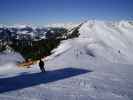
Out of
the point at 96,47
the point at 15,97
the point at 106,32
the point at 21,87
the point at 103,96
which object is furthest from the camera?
the point at 106,32

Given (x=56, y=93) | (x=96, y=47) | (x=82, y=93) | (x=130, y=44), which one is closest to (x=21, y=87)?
(x=56, y=93)

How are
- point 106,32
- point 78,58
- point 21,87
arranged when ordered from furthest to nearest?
point 106,32 → point 78,58 → point 21,87

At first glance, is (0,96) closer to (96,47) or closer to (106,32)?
(96,47)

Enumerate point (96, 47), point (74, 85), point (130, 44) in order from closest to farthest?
point (74, 85)
point (96, 47)
point (130, 44)

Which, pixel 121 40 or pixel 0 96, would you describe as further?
pixel 121 40

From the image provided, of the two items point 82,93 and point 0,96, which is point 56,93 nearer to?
point 82,93

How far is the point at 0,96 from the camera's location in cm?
1700

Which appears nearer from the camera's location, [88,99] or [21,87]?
[88,99]

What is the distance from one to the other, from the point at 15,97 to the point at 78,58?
30572 mm

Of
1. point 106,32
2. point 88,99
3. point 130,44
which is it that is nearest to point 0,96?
point 88,99

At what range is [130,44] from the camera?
8162 cm

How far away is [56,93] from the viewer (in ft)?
61.9

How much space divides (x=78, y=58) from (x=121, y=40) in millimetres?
42739

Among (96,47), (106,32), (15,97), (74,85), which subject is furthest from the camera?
(106,32)
